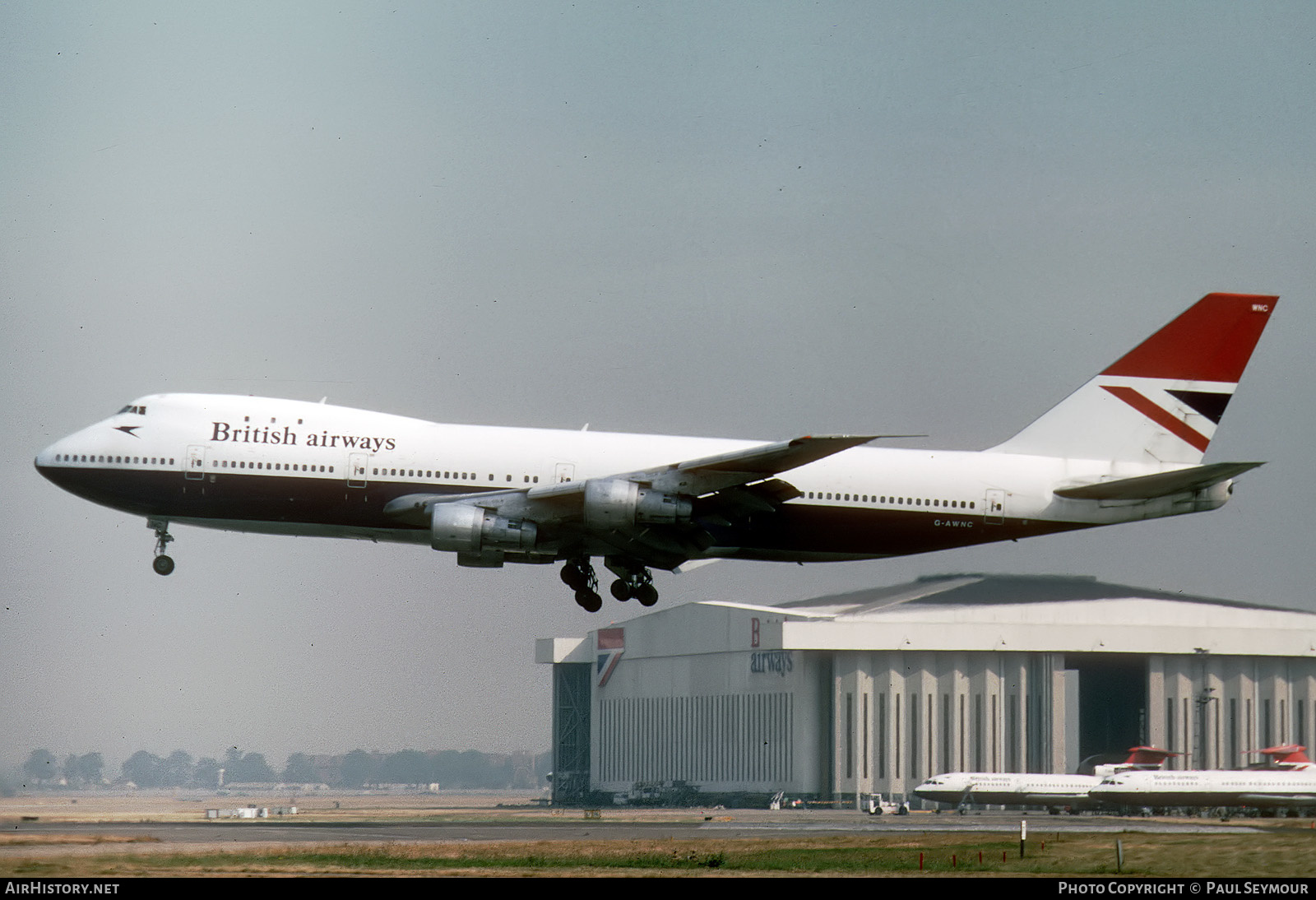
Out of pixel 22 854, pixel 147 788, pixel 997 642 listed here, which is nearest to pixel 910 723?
pixel 997 642

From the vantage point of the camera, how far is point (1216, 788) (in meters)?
83.6

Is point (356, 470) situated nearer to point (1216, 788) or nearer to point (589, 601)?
point (589, 601)

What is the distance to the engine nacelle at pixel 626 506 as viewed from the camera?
160 ft

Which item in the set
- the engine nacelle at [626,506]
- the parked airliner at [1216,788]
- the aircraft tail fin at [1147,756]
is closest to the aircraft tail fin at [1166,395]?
the engine nacelle at [626,506]

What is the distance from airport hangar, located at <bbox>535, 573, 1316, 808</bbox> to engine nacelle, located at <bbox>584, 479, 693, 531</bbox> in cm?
5715

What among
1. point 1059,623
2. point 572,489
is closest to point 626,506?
point 572,489

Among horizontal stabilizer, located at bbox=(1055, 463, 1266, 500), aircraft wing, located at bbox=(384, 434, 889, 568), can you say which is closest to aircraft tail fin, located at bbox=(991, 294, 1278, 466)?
horizontal stabilizer, located at bbox=(1055, 463, 1266, 500)

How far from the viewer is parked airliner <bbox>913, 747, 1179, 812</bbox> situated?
90.1m

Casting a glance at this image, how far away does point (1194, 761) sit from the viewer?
10544 centimetres

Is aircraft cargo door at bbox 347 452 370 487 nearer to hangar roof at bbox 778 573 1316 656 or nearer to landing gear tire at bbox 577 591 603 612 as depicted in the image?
landing gear tire at bbox 577 591 603 612

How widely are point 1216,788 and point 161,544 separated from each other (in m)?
56.0
